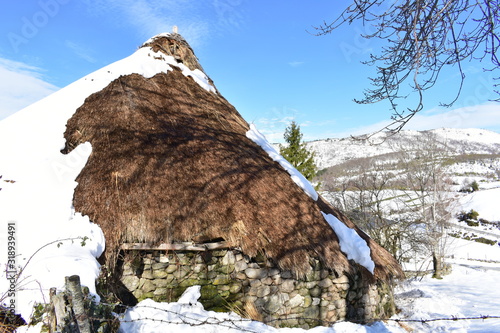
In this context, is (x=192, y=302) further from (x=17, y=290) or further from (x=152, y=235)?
(x=17, y=290)

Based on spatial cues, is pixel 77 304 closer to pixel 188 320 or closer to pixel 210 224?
pixel 188 320

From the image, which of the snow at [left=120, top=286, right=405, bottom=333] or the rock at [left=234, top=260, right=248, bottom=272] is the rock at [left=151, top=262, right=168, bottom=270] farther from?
the rock at [left=234, top=260, right=248, bottom=272]

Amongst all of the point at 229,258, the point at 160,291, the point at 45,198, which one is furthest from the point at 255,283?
the point at 45,198

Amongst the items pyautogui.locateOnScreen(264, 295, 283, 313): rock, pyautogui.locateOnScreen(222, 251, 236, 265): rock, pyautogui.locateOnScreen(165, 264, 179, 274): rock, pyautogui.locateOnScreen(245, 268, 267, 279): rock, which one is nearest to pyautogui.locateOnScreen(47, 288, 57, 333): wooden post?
pyautogui.locateOnScreen(165, 264, 179, 274): rock

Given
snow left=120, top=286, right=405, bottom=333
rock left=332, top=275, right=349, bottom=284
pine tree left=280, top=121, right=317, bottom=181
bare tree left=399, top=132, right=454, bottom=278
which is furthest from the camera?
pine tree left=280, top=121, right=317, bottom=181

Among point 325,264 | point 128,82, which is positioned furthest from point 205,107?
point 325,264

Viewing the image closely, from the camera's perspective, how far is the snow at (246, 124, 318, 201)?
6.38 m

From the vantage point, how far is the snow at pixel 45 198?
3.28m

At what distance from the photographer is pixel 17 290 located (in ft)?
9.99

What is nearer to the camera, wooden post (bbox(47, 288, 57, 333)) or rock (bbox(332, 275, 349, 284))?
wooden post (bbox(47, 288, 57, 333))

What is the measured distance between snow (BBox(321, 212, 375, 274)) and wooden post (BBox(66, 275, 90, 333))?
4352mm

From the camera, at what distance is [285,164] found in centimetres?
689

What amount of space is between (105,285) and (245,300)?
84.3 inches

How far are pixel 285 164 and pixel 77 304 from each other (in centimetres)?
508
